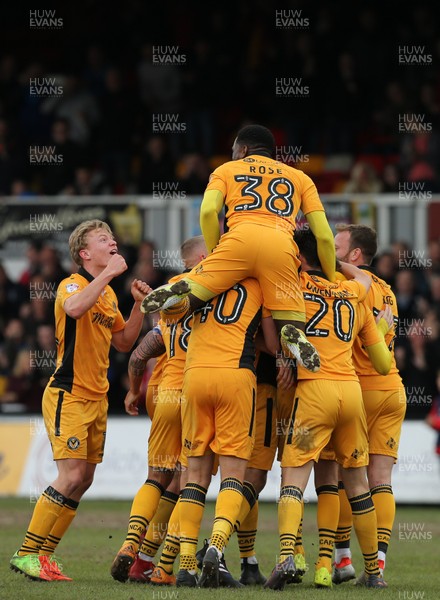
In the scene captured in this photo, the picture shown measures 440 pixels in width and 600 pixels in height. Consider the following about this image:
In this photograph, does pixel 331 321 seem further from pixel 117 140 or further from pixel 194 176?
pixel 117 140

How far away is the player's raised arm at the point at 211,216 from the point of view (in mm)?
7875

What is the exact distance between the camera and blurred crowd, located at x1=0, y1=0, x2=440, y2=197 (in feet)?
61.4

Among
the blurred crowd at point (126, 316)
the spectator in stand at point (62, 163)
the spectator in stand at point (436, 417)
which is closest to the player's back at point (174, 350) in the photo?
the spectator in stand at point (436, 417)

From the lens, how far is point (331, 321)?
8.09m

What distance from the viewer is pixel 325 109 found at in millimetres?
19078

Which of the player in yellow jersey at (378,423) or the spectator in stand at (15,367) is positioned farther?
the spectator in stand at (15,367)

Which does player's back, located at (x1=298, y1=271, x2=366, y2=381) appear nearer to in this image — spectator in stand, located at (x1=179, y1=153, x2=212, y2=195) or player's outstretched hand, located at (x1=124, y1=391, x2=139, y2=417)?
player's outstretched hand, located at (x1=124, y1=391, x2=139, y2=417)

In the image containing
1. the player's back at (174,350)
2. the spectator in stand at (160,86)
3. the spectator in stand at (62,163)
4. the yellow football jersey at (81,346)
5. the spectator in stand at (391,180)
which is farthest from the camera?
the spectator in stand at (160,86)

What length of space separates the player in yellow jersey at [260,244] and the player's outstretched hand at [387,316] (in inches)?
32.6

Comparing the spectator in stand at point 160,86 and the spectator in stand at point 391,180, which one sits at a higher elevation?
the spectator in stand at point 160,86

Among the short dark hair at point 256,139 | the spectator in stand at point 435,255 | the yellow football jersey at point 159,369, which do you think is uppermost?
the short dark hair at point 256,139

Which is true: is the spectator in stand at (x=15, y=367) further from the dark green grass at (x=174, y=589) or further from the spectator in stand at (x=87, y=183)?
the spectator in stand at (x=87, y=183)

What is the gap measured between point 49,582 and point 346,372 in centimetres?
243

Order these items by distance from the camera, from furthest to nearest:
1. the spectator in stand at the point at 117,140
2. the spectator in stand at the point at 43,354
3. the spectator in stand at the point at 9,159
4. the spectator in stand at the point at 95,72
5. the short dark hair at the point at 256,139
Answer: the spectator in stand at the point at 95,72 < the spectator in stand at the point at 117,140 < the spectator in stand at the point at 9,159 < the spectator in stand at the point at 43,354 < the short dark hair at the point at 256,139
